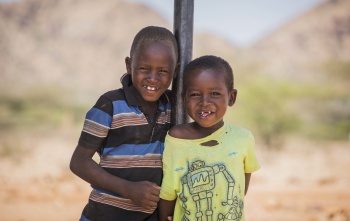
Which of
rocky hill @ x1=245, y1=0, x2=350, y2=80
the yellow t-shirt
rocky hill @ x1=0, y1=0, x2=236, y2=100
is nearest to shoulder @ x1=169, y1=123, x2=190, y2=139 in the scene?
the yellow t-shirt

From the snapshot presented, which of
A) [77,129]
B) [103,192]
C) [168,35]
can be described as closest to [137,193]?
[103,192]

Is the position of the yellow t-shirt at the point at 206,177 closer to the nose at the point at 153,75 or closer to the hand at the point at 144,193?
the hand at the point at 144,193

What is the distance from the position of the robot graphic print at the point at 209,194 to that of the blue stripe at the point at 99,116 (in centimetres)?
45

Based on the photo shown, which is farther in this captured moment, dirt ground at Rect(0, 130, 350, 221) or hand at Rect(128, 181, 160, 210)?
dirt ground at Rect(0, 130, 350, 221)

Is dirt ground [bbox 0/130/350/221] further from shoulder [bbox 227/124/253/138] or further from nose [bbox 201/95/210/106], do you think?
nose [bbox 201/95/210/106]

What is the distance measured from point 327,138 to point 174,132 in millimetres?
17307

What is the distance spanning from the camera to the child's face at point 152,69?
221 cm

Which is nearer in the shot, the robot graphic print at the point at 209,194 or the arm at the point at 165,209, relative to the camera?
the robot graphic print at the point at 209,194

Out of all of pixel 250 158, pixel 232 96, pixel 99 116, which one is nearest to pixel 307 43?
pixel 232 96

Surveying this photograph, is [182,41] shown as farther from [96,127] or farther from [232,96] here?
[96,127]

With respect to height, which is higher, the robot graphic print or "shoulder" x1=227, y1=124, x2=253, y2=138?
"shoulder" x1=227, y1=124, x2=253, y2=138

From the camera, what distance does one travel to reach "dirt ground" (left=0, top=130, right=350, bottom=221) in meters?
6.57

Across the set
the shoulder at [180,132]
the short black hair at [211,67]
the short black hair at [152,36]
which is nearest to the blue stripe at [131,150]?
the shoulder at [180,132]

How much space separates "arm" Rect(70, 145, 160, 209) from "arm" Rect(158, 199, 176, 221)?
78 mm
